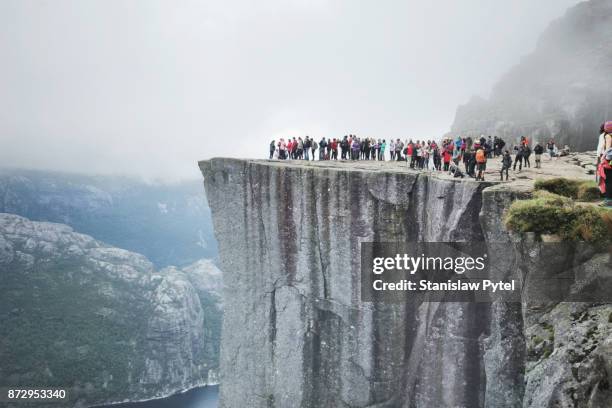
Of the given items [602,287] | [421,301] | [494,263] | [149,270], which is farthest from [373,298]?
[149,270]

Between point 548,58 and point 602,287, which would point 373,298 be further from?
point 548,58

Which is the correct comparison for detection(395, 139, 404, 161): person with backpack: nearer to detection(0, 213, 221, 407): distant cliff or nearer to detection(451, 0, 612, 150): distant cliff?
detection(451, 0, 612, 150): distant cliff

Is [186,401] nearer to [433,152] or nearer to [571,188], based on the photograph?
[433,152]

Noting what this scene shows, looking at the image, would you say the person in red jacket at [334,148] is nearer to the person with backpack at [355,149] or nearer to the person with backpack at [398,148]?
the person with backpack at [355,149]

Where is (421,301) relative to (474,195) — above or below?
below

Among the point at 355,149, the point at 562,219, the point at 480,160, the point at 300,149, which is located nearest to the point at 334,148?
the point at 355,149
